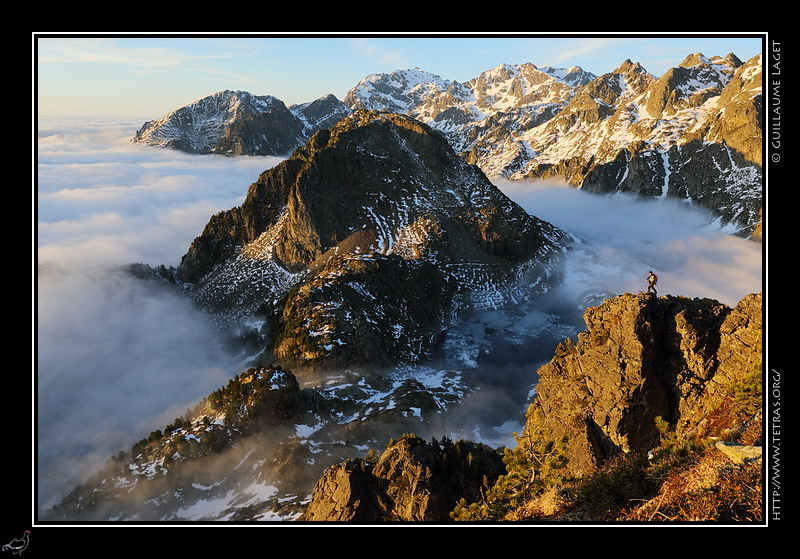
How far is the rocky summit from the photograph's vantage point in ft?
410

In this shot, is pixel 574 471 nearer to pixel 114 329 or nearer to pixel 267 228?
pixel 267 228

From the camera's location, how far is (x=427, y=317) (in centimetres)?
13550

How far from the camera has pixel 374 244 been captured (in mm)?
157375

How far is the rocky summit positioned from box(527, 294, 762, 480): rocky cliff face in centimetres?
7456

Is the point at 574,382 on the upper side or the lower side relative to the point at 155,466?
upper
